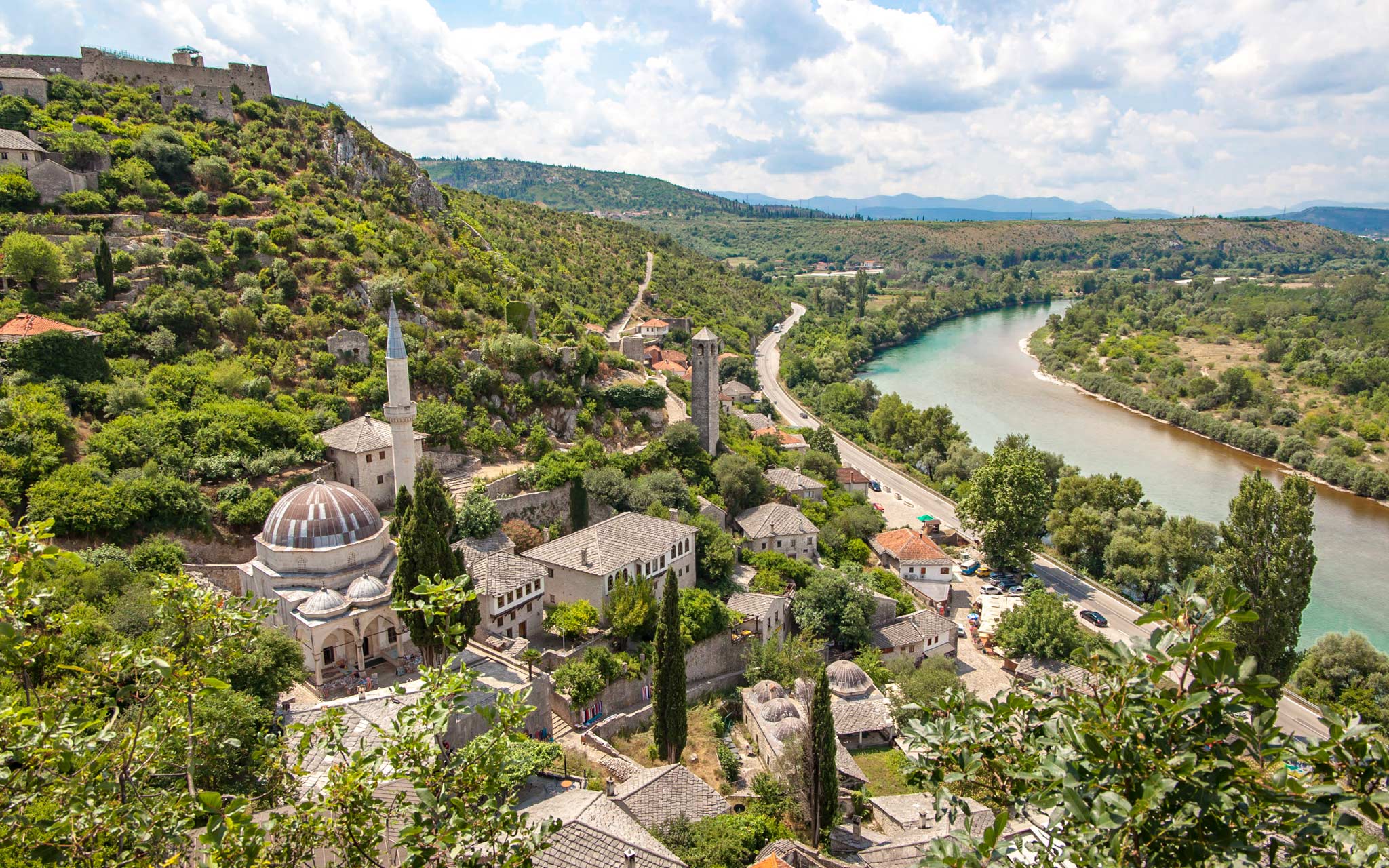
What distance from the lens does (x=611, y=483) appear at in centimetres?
2753

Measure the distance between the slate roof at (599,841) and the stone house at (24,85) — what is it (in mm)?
40375

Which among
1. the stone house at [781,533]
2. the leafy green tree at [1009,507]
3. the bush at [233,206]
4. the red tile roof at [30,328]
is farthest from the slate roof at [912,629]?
the bush at [233,206]

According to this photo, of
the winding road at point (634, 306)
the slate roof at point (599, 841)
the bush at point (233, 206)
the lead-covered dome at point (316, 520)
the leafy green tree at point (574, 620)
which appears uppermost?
the bush at point (233, 206)

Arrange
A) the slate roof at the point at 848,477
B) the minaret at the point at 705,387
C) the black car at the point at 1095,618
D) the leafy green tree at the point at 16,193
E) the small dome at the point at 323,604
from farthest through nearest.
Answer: the slate roof at the point at 848,477 < the minaret at the point at 705,387 < the leafy green tree at the point at 16,193 < the black car at the point at 1095,618 < the small dome at the point at 323,604

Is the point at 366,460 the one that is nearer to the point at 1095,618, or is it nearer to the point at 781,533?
the point at 781,533

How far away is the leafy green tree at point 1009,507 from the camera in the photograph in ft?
111

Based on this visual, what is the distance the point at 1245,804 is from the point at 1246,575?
25.5 metres

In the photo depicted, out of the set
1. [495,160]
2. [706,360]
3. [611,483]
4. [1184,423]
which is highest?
[495,160]

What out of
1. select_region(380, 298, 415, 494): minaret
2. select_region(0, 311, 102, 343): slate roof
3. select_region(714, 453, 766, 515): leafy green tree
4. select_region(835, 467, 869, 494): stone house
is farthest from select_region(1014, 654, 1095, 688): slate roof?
select_region(0, 311, 102, 343): slate roof

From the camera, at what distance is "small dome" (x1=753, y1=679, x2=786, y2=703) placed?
21.2 metres

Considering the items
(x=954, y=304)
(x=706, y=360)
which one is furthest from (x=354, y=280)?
(x=954, y=304)

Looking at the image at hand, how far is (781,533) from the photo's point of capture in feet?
98.4

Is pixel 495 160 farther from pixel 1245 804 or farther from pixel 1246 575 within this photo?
pixel 1245 804

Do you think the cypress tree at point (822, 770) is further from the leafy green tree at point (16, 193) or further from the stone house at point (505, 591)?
the leafy green tree at point (16, 193)
